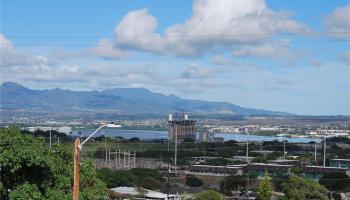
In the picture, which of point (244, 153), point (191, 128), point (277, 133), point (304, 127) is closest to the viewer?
point (244, 153)

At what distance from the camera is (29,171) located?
15.8 m

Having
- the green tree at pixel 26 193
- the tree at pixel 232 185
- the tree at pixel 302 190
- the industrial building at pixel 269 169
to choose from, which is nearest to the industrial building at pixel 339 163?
the industrial building at pixel 269 169

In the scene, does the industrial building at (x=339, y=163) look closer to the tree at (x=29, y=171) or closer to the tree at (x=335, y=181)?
the tree at (x=335, y=181)

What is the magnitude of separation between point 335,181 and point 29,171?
137ft

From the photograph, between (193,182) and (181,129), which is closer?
(193,182)

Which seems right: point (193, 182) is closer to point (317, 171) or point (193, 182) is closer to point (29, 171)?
point (317, 171)

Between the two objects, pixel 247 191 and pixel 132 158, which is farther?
pixel 132 158

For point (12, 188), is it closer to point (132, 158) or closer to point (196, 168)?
point (196, 168)

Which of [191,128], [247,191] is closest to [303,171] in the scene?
[247,191]

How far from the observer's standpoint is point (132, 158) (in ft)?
265

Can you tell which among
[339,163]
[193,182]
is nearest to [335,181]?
[193,182]

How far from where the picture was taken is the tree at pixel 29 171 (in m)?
15.2

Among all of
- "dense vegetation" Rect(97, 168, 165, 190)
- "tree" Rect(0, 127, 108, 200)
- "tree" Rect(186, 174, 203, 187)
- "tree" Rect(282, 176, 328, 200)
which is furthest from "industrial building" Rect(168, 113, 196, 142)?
"tree" Rect(0, 127, 108, 200)

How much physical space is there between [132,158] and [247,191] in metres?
35.8
